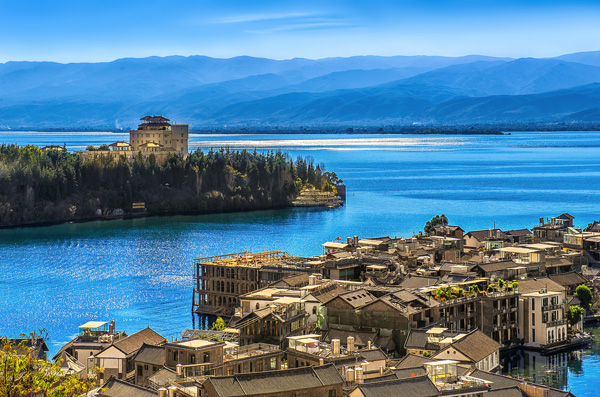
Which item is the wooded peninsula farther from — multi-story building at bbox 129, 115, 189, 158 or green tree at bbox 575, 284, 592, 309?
green tree at bbox 575, 284, 592, 309

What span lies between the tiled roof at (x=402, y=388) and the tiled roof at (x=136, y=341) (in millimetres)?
9634

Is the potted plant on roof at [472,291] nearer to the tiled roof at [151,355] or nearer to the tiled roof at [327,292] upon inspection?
the tiled roof at [327,292]

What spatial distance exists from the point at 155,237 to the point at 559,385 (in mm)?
46171

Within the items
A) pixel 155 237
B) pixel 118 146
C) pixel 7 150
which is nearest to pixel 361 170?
pixel 118 146

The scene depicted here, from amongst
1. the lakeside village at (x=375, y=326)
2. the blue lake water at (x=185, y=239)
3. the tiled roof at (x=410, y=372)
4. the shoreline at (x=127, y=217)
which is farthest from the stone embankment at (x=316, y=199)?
the tiled roof at (x=410, y=372)

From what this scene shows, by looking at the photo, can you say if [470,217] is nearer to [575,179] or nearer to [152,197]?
[152,197]

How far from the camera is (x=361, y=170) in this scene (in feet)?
517

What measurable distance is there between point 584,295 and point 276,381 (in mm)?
21246

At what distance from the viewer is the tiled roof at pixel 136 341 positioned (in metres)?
28.3

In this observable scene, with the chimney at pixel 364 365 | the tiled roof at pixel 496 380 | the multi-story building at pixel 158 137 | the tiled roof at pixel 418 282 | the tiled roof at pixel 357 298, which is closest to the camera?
the tiled roof at pixel 496 380

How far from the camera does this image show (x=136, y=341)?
29.1 m

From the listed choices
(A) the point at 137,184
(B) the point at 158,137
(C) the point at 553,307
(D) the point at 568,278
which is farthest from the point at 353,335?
(B) the point at 158,137

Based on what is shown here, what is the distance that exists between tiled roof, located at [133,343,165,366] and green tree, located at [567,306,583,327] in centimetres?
1624

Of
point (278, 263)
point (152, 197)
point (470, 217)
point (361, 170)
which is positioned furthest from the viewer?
point (361, 170)
